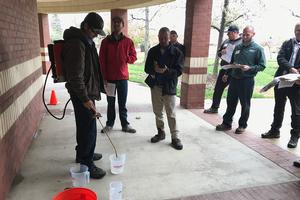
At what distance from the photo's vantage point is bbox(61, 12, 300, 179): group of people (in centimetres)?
260

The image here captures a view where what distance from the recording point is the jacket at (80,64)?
98.7 inches

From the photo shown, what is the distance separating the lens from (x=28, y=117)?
12.1 feet

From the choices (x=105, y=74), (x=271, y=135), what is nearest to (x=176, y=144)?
(x=105, y=74)

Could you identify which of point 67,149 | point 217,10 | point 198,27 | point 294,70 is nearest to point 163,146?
point 67,149

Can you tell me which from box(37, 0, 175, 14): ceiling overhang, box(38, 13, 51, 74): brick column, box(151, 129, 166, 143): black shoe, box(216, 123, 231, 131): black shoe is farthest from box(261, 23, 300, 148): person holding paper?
box(38, 13, 51, 74): brick column

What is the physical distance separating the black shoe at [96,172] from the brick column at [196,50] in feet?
10.6

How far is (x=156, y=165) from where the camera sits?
330cm

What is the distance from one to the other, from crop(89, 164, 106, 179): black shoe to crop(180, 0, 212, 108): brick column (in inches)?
127

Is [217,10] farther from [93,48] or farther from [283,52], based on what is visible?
[93,48]

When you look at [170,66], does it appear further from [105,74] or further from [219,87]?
[219,87]

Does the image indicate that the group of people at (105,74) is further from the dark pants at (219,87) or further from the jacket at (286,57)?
the jacket at (286,57)

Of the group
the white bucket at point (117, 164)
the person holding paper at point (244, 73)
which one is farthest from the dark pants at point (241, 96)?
the white bucket at point (117, 164)

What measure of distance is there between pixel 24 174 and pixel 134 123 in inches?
87.6

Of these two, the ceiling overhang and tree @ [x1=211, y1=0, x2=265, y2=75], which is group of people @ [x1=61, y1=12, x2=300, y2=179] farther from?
tree @ [x1=211, y1=0, x2=265, y2=75]
